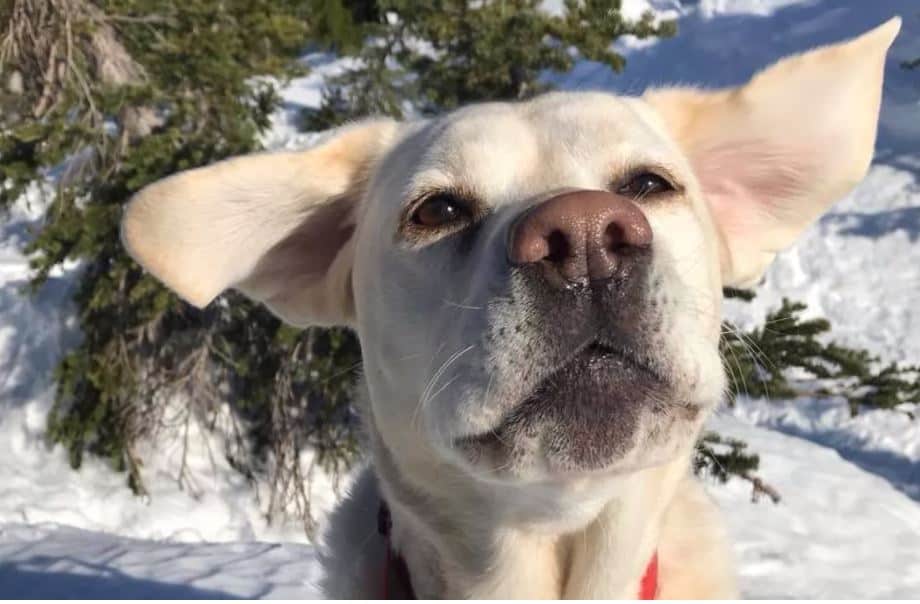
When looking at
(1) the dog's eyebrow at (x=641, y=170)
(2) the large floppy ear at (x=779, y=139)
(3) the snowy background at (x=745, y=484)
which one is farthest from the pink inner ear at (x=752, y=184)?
(3) the snowy background at (x=745, y=484)

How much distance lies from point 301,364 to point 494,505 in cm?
468

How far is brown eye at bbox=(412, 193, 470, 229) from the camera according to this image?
2066 millimetres

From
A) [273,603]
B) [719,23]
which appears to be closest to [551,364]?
[273,603]

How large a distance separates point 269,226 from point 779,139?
1421 millimetres

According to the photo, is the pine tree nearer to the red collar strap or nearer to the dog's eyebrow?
the red collar strap

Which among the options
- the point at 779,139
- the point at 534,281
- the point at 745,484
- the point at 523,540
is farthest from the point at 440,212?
the point at 745,484

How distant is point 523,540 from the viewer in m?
2.23

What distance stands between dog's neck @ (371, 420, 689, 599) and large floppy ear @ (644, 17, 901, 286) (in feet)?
2.50

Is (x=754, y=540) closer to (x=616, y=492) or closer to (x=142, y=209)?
(x=616, y=492)

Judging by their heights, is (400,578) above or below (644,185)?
below

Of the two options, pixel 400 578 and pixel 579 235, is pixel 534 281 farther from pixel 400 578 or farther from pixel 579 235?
pixel 400 578

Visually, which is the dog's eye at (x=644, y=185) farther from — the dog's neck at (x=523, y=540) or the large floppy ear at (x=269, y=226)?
the large floppy ear at (x=269, y=226)

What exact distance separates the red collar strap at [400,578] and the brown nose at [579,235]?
103 cm

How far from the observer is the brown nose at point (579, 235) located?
1.59 meters
